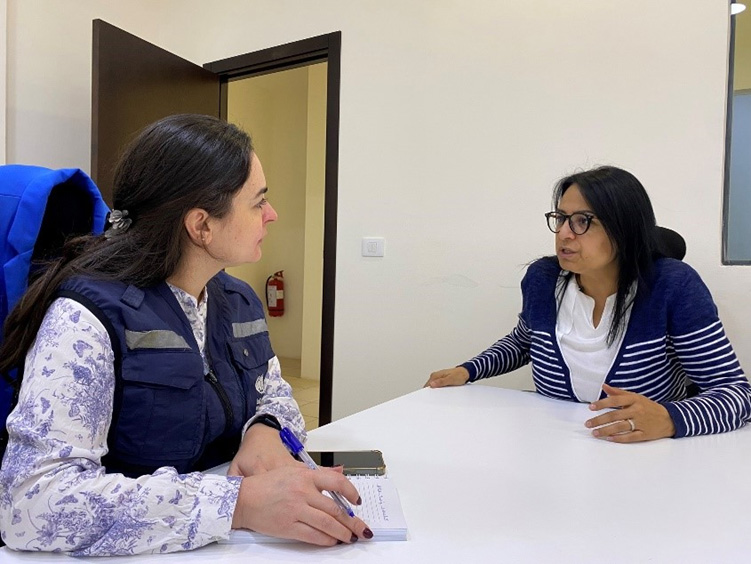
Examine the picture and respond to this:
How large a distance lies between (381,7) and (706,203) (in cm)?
164

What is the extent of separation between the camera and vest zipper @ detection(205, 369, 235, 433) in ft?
3.21

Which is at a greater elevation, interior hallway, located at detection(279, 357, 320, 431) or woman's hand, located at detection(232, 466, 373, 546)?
woman's hand, located at detection(232, 466, 373, 546)

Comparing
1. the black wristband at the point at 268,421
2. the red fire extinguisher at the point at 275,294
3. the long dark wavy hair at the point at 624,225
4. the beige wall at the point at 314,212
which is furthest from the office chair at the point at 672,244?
the red fire extinguisher at the point at 275,294

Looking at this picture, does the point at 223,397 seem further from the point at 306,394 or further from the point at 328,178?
the point at 306,394

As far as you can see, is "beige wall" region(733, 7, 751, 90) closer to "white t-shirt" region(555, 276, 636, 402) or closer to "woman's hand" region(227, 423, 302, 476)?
"white t-shirt" region(555, 276, 636, 402)

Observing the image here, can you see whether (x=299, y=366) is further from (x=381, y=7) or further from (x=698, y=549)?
(x=698, y=549)

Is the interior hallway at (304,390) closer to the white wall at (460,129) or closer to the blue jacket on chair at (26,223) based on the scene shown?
the white wall at (460,129)

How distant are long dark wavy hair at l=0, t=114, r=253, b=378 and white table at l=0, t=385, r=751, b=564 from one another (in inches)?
15.7

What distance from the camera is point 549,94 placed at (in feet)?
7.77

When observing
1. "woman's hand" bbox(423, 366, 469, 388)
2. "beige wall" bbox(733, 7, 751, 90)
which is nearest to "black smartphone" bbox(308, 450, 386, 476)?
"woman's hand" bbox(423, 366, 469, 388)

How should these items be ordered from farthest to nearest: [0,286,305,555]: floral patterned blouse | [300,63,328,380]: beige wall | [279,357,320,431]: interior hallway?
[300,63,328,380]: beige wall → [279,357,320,431]: interior hallway → [0,286,305,555]: floral patterned blouse

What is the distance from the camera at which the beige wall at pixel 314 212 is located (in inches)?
189

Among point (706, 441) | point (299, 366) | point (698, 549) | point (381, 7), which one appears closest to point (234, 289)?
point (698, 549)

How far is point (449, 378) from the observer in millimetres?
1697
